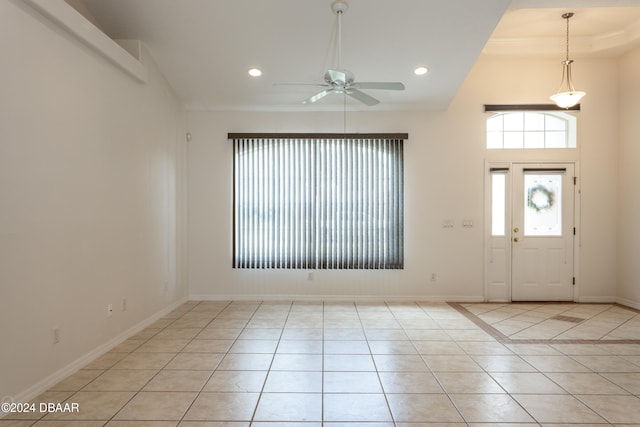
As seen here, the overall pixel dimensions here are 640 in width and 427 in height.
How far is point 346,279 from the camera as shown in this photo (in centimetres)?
589

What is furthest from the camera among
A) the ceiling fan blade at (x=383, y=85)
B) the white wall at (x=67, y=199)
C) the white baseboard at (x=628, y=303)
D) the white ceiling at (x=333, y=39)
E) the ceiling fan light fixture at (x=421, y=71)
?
the white baseboard at (x=628, y=303)

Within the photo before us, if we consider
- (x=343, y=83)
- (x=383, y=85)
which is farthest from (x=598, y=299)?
(x=343, y=83)

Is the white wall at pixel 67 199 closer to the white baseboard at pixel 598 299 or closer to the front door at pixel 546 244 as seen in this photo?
the front door at pixel 546 244

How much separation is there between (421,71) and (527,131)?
2.23 meters

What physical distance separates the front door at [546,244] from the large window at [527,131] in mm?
361

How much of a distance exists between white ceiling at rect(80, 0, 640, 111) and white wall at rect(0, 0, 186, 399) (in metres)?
0.65

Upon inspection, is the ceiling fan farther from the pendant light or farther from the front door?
the front door

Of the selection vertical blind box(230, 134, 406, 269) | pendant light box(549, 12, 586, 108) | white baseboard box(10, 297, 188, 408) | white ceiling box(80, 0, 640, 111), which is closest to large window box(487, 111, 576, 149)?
pendant light box(549, 12, 586, 108)

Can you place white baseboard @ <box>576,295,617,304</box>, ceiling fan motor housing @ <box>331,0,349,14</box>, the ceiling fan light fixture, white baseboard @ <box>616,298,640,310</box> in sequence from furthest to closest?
1. white baseboard @ <box>576,295,617,304</box>
2. white baseboard @ <box>616,298,640,310</box>
3. the ceiling fan light fixture
4. ceiling fan motor housing @ <box>331,0,349,14</box>

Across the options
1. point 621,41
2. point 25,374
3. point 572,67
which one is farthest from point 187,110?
point 621,41

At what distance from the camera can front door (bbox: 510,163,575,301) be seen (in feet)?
19.2

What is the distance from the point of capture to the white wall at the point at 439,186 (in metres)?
5.82

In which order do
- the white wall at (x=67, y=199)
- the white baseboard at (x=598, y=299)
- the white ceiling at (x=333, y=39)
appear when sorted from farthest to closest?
the white baseboard at (x=598, y=299) → the white ceiling at (x=333, y=39) → the white wall at (x=67, y=199)

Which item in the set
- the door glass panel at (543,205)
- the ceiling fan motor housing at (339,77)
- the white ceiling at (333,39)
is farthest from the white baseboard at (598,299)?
the ceiling fan motor housing at (339,77)
